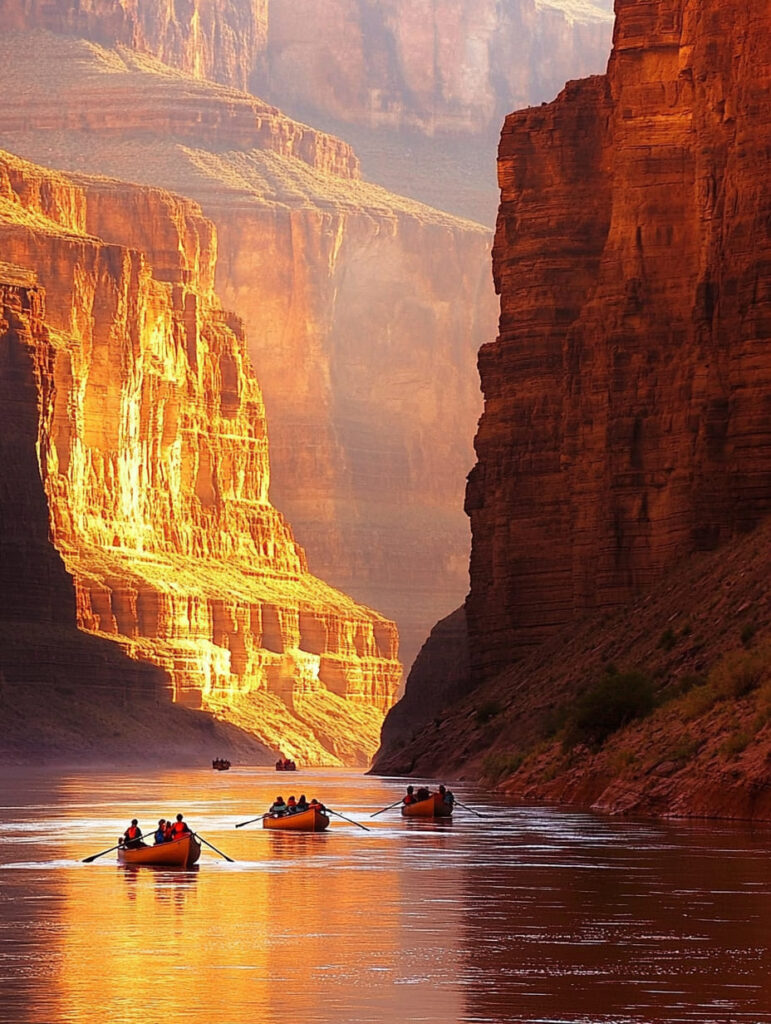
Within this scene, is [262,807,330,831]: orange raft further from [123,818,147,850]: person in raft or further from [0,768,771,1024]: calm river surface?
[123,818,147,850]: person in raft

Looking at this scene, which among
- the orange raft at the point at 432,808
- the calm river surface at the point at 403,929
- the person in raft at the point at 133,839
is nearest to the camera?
the calm river surface at the point at 403,929

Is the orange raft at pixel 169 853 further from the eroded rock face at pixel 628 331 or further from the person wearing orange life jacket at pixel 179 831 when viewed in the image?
the eroded rock face at pixel 628 331

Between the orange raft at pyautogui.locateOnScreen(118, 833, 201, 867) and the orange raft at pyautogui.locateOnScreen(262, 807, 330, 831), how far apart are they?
16167 mm

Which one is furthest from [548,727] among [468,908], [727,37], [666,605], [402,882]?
[468,908]

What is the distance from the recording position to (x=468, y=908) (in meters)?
45.3

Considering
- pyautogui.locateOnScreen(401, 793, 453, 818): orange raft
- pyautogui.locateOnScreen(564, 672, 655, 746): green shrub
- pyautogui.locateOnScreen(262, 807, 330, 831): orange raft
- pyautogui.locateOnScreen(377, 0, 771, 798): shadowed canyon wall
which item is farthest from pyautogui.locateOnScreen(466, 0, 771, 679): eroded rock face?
pyautogui.locateOnScreen(262, 807, 330, 831): orange raft

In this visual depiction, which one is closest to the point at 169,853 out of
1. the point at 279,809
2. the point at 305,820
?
the point at 305,820

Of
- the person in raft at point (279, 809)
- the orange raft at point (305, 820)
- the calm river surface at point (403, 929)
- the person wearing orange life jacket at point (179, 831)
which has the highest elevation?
the person in raft at point (279, 809)

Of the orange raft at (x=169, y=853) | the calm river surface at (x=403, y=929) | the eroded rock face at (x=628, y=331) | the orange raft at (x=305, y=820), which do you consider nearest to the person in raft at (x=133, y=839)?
the orange raft at (x=169, y=853)

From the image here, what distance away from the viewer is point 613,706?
80.6 metres

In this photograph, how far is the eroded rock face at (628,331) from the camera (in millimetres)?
99250

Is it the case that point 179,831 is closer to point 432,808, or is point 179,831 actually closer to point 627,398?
point 432,808

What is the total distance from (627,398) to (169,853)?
187ft

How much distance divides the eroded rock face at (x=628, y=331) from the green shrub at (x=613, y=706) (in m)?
16.9
